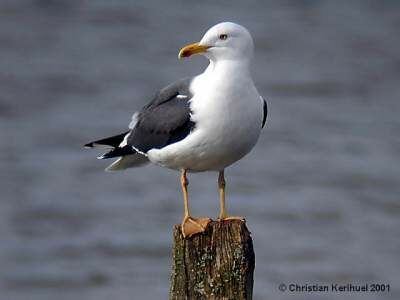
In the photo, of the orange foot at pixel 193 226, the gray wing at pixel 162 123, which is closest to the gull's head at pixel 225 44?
the gray wing at pixel 162 123

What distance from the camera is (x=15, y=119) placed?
13.3m

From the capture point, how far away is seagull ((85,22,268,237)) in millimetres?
5473

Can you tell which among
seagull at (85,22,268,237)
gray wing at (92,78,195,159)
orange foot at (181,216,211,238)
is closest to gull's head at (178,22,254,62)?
seagull at (85,22,268,237)

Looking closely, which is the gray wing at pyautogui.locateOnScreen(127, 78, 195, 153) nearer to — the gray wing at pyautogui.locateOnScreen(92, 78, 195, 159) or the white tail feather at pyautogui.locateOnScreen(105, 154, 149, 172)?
the gray wing at pyautogui.locateOnScreen(92, 78, 195, 159)

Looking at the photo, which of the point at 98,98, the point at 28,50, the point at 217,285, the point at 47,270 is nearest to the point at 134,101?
the point at 98,98

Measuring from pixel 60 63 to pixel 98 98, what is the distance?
1.55 m

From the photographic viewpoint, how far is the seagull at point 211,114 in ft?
18.0

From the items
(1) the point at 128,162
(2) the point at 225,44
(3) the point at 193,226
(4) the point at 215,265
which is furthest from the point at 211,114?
(1) the point at 128,162

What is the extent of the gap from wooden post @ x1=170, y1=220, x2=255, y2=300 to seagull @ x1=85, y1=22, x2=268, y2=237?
0.15 meters

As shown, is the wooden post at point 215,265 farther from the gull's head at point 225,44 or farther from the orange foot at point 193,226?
the gull's head at point 225,44

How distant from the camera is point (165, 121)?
5.83 metres

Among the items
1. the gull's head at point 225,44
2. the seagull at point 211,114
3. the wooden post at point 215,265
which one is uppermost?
the gull's head at point 225,44

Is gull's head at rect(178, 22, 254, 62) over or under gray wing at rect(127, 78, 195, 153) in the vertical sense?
over

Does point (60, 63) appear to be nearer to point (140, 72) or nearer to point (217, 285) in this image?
point (140, 72)
